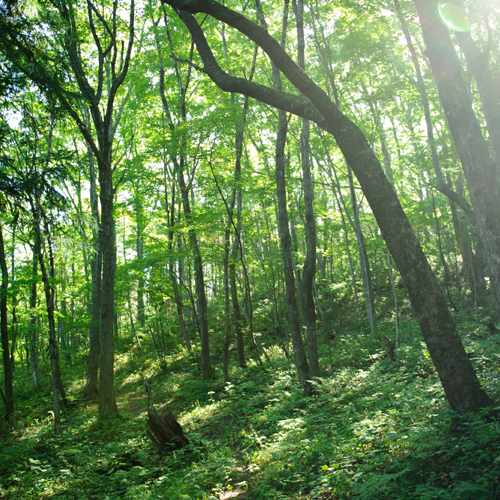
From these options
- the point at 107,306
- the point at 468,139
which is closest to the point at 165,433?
the point at 107,306

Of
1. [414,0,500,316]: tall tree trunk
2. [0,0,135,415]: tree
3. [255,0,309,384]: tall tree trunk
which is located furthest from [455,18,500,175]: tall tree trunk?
[0,0,135,415]: tree

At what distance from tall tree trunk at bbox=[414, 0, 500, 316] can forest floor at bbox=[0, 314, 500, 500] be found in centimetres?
203

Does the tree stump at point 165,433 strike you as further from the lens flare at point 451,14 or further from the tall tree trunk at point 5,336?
the lens flare at point 451,14

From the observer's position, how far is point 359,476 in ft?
10.8

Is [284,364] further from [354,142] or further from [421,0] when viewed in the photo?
[421,0]

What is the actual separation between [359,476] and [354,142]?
11.5 feet

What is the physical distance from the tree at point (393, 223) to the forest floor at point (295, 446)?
1.22 ft

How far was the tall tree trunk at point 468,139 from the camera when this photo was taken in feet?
16.7

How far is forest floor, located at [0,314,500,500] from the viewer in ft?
10.1

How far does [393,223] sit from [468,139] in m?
2.75

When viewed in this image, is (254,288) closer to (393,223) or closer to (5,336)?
(5,336)

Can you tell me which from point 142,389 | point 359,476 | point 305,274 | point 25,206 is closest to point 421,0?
point 305,274

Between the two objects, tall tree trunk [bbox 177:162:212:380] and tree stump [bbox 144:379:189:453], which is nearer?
tree stump [bbox 144:379:189:453]

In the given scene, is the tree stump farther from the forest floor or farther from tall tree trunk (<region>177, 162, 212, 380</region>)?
tall tree trunk (<region>177, 162, 212, 380</region>)
